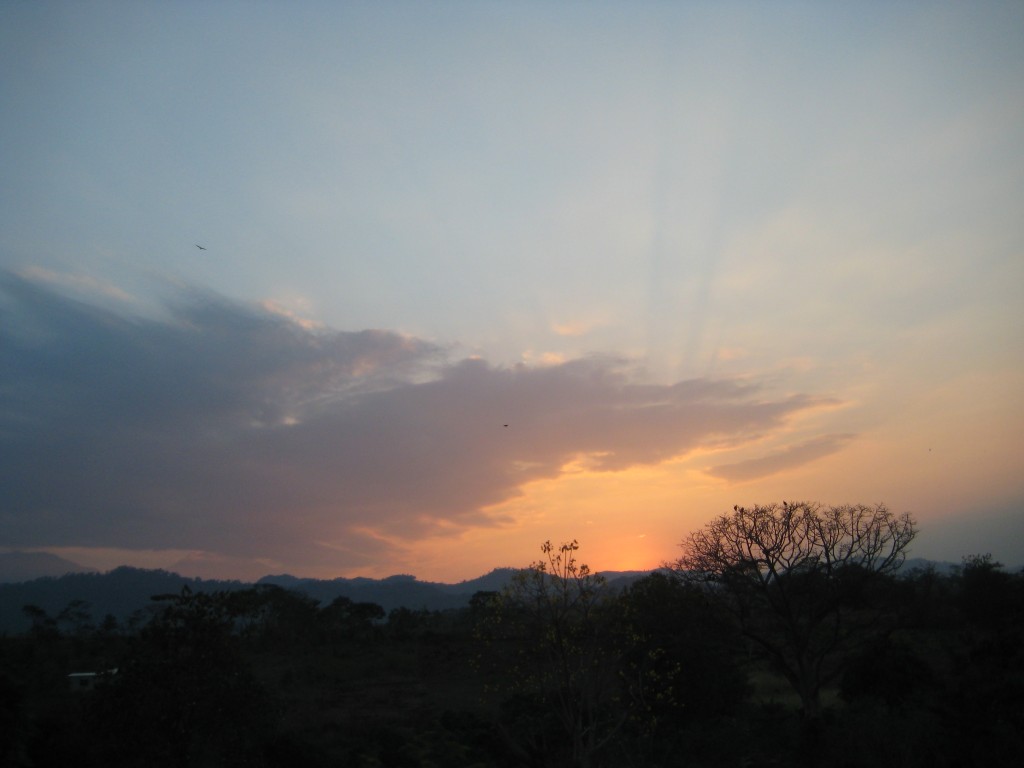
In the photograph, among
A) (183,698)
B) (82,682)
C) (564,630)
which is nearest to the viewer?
(183,698)

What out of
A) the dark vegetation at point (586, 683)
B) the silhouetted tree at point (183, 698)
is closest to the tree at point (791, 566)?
the dark vegetation at point (586, 683)

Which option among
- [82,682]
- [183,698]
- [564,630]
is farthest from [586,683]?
[82,682]

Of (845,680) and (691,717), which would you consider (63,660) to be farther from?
(845,680)

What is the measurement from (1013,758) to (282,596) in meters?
56.8

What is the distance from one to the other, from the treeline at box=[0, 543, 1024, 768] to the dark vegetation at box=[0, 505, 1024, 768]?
0.20 ft

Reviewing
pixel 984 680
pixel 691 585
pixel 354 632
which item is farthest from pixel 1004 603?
pixel 354 632

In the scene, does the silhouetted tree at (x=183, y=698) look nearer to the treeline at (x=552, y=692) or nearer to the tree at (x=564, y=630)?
the treeline at (x=552, y=692)

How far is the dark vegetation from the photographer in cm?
1273

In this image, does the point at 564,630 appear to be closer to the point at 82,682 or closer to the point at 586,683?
the point at 586,683

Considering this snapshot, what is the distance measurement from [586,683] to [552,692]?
3838 mm

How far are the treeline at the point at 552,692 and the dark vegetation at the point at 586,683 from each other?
0.06 metres

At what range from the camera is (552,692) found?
55.0 ft

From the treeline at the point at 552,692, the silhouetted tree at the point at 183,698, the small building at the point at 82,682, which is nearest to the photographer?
the silhouetted tree at the point at 183,698

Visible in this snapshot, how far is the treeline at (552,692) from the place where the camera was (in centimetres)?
1264
